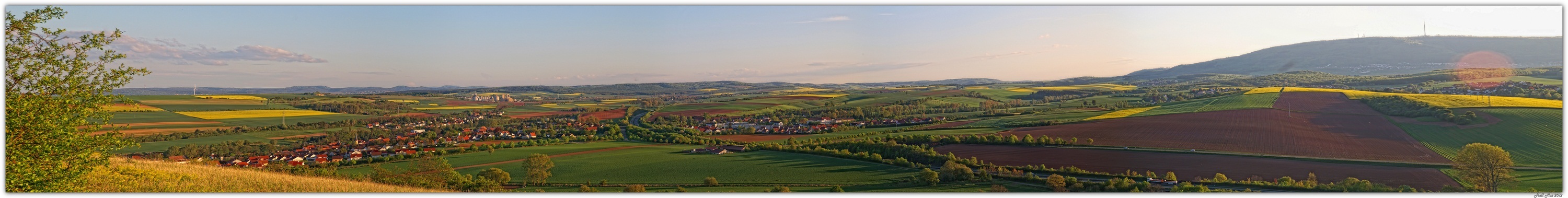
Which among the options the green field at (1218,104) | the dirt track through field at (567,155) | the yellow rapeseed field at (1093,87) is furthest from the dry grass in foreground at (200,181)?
the yellow rapeseed field at (1093,87)

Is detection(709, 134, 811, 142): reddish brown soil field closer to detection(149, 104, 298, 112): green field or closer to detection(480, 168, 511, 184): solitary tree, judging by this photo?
detection(480, 168, 511, 184): solitary tree

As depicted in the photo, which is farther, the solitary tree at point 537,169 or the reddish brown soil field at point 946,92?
the reddish brown soil field at point 946,92

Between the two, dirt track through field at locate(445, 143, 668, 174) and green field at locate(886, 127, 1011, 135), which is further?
green field at locate(886, 127, 1011, 135)

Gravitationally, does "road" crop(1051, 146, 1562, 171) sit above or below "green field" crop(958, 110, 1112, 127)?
below

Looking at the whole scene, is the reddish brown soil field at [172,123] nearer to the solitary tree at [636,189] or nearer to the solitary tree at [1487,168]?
the solitary tree at [636,189]

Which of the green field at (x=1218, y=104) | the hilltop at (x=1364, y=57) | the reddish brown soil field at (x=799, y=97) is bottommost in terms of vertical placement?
the green field at (x=1218, y=104)

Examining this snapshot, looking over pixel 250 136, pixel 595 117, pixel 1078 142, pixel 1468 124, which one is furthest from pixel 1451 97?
pixel 250 136

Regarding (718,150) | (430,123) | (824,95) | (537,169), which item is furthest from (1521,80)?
(430,123)

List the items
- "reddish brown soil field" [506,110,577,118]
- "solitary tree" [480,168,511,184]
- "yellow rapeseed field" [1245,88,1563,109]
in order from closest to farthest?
"solitary tree" [480,168,511,184]
"yellow rapeseed field" [1245,88,1563,109]
"reddish brown soil field" [506,110,577,118]

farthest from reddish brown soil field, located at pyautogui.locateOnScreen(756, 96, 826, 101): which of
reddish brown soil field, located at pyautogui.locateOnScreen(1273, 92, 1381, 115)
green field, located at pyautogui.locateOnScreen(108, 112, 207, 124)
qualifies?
green field, located at pyautogui.locateOnScreen(108, 112, 207, 124)
